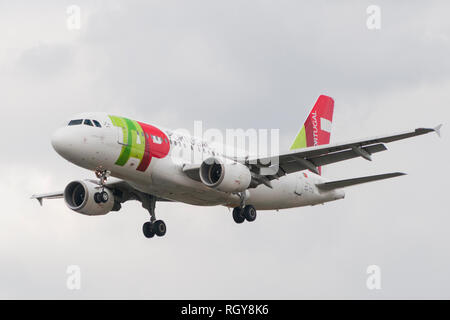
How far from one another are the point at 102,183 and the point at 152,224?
23.2 ft

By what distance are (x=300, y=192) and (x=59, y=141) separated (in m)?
15.4

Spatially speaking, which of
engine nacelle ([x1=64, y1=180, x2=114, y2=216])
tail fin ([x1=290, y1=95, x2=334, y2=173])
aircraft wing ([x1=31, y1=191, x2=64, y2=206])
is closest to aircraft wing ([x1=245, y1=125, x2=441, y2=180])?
engine nacelle ([x1=64, y1=180, x2=114, y2=216])

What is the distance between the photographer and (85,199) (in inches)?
2019

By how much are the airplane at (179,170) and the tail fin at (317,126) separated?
4.07 m

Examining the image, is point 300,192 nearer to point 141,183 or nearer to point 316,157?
point 316,157

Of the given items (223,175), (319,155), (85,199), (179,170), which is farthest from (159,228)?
(319,155)

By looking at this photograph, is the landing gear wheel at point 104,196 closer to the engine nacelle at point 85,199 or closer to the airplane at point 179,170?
the airplane at point 179,170

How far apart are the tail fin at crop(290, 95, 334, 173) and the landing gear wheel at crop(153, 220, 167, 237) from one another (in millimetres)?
10076

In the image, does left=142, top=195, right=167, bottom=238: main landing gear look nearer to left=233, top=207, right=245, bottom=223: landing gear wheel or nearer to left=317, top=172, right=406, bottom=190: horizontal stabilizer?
left=233, top=207, right=245, bottom=223: landing gear wheel

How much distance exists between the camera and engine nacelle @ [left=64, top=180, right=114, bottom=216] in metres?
51.3

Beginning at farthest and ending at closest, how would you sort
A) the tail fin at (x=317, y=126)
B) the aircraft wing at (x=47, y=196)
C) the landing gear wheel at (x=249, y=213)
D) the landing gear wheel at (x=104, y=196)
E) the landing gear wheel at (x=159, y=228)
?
1. the tail fin at (x=317, y=126)
2. the aircraft wing at (x=47, y=196)
3. the landing gear wheel at (x=159, y=228)
4. the landing gear wheel at (x=249, y=213)
5. the landing gear wheel at (x=104, y=196)

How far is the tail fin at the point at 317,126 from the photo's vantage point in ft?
195

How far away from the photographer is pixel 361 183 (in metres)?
52.3

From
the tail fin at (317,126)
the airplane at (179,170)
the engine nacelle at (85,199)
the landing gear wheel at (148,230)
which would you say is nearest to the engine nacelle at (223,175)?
the airplane at (179,170)
